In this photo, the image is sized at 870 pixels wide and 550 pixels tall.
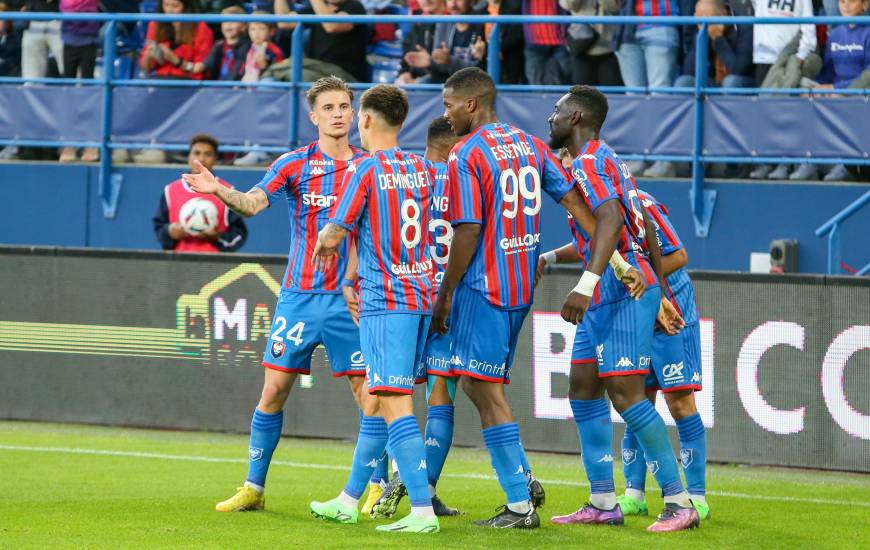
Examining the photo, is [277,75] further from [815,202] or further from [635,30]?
[815,202]

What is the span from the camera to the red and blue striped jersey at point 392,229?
291 inches

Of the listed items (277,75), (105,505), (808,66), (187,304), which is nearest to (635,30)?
(808,66)

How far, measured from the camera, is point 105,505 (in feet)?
27.6

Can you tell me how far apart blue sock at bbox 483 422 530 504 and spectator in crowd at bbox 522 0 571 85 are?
7.68 meters

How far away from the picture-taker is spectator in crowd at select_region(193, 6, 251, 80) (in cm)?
1581

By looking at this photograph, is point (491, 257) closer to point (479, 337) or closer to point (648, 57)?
point (479, 337)

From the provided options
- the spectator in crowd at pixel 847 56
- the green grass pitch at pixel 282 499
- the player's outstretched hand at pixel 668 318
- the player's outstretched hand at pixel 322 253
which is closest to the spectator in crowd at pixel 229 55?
the green grass pitch at pixel 282 499

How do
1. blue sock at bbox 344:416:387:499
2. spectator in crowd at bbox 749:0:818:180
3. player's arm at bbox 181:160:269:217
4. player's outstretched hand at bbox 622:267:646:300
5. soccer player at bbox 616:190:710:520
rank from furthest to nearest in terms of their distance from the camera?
spectator in crowd at bbox 749:0:818:180
soccer player at bbox 616:190:710:520
blue sock at bbox 344:416:387:499
player's outstretched hand at bbox 622:267:646:300
player's arm at bbox 181:160:269:217

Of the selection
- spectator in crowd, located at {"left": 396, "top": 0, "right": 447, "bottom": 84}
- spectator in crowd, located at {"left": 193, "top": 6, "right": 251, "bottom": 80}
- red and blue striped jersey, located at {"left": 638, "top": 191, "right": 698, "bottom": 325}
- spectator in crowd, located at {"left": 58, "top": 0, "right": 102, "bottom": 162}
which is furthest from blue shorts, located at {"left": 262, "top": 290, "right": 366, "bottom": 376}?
spectator in crowd, located at {"left": 58, "top": 0, "right": 102, "bottom": 162}

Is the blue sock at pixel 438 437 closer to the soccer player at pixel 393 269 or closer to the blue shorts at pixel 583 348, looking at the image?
the soccer player at pixel 393 269

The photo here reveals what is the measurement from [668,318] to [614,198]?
35.0 inches

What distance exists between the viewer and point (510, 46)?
583 inches

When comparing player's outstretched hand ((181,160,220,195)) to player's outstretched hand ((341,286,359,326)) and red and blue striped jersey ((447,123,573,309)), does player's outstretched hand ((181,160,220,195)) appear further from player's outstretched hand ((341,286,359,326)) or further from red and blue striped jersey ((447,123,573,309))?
red and blue striped jersey ((447,123,573,309))

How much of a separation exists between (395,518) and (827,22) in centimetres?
665
